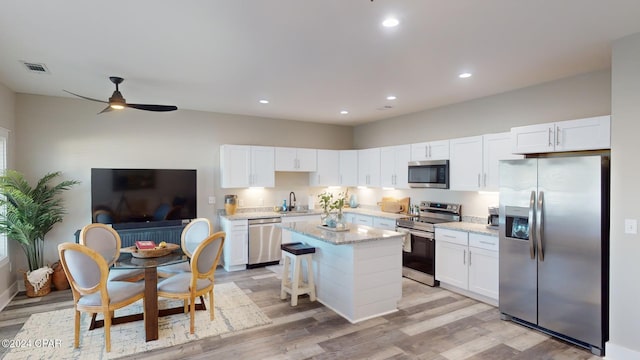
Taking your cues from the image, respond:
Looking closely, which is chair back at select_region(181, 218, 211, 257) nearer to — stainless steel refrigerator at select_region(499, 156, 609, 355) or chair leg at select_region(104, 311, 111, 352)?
chair leg at select_region(104, 311, 111, 352)

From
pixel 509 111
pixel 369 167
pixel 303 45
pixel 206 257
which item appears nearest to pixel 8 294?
pixel 206 257

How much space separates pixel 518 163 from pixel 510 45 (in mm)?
1308

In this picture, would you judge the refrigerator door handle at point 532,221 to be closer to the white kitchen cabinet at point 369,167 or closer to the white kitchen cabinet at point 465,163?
the white kitchen cabinet at point 465,163

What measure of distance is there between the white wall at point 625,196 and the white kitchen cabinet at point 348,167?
443 centimetres

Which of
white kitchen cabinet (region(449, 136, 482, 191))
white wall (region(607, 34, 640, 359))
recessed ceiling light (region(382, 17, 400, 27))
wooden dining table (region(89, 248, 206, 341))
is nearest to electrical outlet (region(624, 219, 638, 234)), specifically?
white wall (region(607, 34, 640, 359))

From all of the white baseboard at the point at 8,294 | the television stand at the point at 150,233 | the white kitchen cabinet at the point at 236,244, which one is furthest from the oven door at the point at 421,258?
the white baseboard at the point at 8,294

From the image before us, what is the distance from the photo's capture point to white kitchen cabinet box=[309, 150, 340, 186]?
6.95m

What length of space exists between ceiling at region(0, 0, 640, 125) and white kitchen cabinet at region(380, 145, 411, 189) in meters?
1.39

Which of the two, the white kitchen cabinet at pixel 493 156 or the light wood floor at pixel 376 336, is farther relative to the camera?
the white kitchen cabinet at pixel 493 156

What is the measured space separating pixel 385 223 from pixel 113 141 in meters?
4.58

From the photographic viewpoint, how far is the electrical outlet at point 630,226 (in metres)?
2.82

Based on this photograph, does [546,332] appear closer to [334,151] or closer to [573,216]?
[573,216]

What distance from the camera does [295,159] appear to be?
6648 millimetres

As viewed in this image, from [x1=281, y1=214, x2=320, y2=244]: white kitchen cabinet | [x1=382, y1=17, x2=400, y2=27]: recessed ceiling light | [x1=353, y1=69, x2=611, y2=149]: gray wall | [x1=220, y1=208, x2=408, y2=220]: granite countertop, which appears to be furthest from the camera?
[x1=281, y1=214, x2=320, y2=244]: white kitchen cabinet
